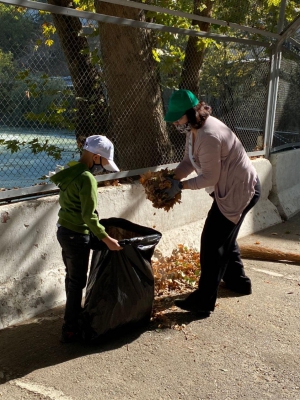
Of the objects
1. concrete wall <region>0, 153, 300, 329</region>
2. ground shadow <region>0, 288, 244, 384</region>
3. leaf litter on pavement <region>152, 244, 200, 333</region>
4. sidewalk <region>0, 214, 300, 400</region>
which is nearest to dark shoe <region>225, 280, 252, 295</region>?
sidewalk <region>0, 214, 300, 400</region>

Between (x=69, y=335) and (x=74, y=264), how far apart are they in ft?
1.74

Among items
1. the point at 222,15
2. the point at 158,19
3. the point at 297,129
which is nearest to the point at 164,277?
the point at 158,19

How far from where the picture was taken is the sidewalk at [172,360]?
11.9 feet

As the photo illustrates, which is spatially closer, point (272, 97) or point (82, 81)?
point (82, 81)

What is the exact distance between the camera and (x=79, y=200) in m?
3.97

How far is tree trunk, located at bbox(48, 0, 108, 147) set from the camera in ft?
16.8

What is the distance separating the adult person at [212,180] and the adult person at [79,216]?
2.48 feet

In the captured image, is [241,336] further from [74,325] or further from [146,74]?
[146,74]

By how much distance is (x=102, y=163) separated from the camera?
4.07m

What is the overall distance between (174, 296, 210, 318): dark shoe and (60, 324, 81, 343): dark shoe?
1000 mm

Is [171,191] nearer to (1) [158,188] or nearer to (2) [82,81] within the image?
(1) [158,188]

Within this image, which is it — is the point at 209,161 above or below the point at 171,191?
above

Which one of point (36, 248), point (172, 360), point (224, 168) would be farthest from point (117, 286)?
point (224, 168)

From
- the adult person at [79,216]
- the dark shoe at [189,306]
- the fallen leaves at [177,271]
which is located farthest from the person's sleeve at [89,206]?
the fallen leaves at [177,271]
